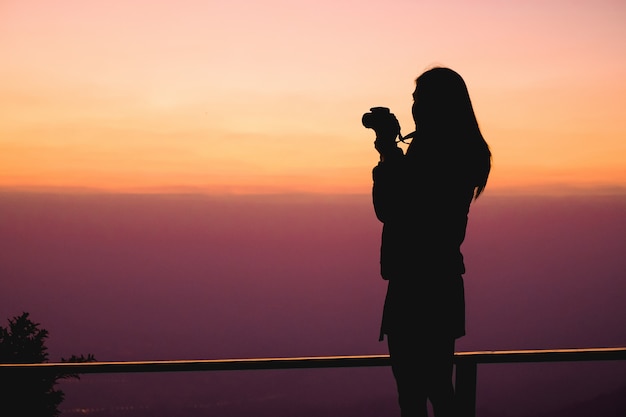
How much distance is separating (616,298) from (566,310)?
515 inches

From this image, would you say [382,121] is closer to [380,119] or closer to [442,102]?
[380,119]

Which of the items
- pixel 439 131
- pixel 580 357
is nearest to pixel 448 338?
pixel 439 131

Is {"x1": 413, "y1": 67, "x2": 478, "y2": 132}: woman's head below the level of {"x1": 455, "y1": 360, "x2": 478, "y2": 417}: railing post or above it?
above

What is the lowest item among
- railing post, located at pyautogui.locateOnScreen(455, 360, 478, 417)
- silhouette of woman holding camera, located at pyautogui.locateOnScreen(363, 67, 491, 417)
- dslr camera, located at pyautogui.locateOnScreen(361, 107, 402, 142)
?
railing post, located at pyautogui.locateOnScreen(455, 360, 478, 417)

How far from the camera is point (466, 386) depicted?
94.5 inches

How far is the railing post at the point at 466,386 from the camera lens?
93.9 inches

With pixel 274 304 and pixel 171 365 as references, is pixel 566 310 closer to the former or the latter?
pixel 274 304

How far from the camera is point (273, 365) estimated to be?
7.30ft

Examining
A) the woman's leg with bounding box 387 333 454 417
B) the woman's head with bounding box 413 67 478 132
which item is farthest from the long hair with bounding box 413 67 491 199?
the woman's leg with bounding box 387 333 454 417

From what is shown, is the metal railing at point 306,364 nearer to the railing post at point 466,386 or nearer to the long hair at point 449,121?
the railing post at point 466,386

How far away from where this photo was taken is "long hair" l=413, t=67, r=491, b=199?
74.3 inches

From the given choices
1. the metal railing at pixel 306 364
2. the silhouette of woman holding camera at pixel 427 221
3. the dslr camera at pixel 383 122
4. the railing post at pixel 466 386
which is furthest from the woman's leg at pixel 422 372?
the dslr camera at pixel 383 122

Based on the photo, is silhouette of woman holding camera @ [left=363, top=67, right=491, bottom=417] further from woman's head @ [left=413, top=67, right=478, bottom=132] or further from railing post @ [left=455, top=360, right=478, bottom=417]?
railing post @ [left=455, top=360, right=478, bottom=417]

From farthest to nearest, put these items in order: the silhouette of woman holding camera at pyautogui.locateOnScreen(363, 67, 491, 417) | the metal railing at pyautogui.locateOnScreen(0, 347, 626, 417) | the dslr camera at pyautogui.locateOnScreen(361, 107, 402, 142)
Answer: the metal railing at pyautogui.locateOnScreen(0, 347, 626, 417)
the dslr camera at pyautogui.locateOnScreen(361, 107, 402, 142)
the silhouette of woman holding camera at pyautogui.locateOnScreen(363, 67, 491, 417)
